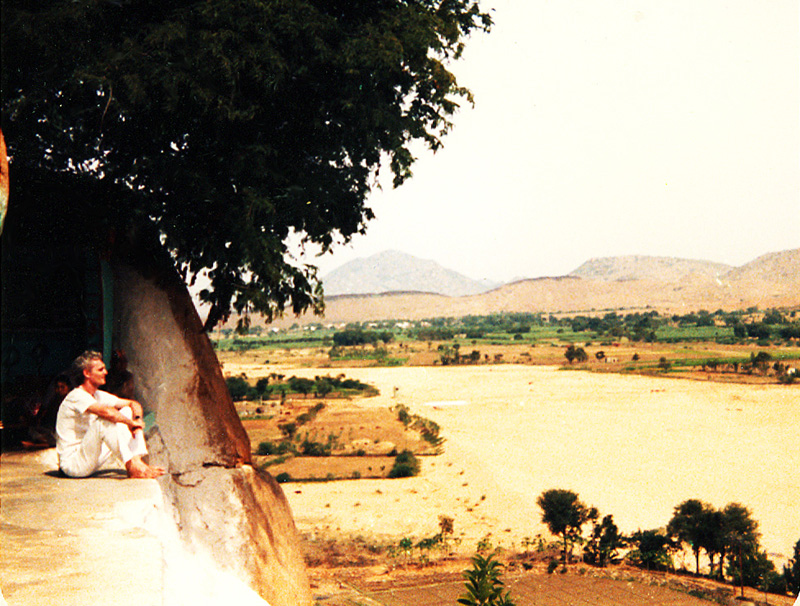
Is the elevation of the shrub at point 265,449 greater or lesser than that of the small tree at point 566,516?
lesser

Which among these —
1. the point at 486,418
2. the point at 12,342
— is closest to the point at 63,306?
the point at 12,342

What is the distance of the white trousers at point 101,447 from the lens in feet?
23.1

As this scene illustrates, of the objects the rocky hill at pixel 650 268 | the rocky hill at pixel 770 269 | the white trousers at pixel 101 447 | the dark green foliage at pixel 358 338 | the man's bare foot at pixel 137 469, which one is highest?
the rocky hill at pixel 650 268

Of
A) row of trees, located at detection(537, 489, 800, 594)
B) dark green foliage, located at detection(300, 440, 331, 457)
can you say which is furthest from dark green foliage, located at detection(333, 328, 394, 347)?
row of trees, located at detection(537, 489, 800, 594)

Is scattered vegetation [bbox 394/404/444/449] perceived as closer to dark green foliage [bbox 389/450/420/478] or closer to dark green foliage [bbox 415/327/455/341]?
dark green foliage [bbox 389/450/420/478]

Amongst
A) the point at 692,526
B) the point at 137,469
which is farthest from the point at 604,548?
the point at 137,469

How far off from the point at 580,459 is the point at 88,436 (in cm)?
3764

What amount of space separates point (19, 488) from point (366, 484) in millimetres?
24943

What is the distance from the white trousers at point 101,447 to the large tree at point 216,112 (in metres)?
2.75

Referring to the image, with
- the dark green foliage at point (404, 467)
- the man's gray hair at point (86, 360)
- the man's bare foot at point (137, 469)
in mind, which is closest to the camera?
the man's gray hair at point (86, 360)

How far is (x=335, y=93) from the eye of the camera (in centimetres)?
1002

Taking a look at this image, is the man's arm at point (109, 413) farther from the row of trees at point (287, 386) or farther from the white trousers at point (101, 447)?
the row of trees at point (287, 386)

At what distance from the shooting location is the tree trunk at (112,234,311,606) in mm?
9406

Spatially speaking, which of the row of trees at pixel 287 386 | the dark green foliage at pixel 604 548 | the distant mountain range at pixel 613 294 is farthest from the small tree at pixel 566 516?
the distant mountain range at pixel 613 294
